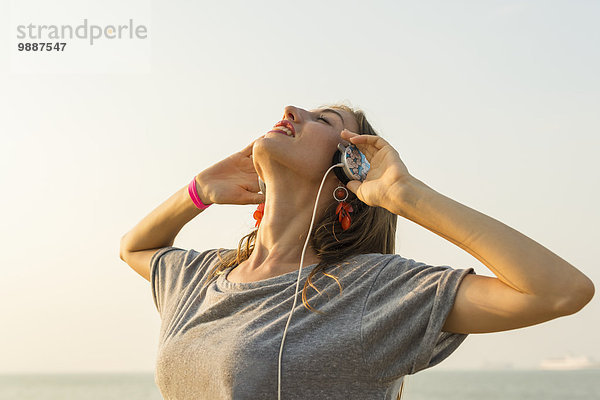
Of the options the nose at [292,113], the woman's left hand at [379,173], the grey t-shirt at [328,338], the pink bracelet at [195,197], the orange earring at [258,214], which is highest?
the nose at [292,113]

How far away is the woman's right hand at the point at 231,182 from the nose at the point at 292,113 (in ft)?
1.23

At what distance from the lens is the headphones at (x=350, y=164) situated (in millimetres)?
2500

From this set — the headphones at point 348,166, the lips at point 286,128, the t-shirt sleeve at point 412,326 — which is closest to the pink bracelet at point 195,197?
the lips at point 286,128

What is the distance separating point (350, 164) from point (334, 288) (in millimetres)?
463

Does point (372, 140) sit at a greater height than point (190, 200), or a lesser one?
greater

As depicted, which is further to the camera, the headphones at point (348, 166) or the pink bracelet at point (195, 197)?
the pink bracelet at point (195, 197)

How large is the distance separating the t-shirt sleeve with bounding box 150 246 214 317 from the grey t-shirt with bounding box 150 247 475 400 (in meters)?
0.38

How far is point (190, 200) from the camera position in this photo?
10.4ft

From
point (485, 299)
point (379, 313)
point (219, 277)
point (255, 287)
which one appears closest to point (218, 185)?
point (219, 277)

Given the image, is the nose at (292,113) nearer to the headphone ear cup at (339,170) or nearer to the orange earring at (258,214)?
the headphone ear cup at (339,170)

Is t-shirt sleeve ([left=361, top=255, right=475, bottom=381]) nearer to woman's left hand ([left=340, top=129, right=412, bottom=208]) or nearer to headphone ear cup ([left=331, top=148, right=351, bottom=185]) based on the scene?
woman's left hand ([left=340, top=129, right=412, bottom=208])

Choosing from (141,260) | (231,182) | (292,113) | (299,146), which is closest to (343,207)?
(299,146)

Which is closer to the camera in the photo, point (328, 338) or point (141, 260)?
point (328, 338)

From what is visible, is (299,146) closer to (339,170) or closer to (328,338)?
(339,170)
